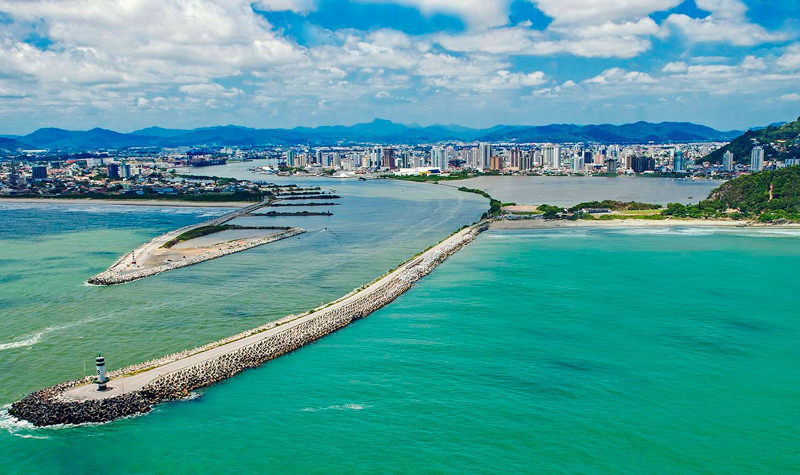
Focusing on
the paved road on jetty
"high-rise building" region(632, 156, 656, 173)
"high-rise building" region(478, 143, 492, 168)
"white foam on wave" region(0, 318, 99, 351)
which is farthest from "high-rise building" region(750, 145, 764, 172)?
"white foam on wave" region(0, 318, 99, 351)

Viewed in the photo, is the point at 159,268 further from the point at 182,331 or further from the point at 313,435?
the point at 313,435

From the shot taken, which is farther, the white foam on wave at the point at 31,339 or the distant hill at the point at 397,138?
the distant hill at the point at 397,138

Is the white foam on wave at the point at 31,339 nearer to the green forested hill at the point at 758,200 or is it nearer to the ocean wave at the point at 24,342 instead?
the ocean wave at the point at 24,342

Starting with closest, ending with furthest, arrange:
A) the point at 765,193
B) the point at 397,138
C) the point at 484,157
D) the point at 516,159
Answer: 1. the point at 765,193
2. the point at 516,159
3. the point at 484,157
4. the point at 397,138

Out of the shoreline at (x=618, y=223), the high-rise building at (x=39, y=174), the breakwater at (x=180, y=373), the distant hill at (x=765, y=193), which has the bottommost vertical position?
the breakwater at (x=180, y=373)

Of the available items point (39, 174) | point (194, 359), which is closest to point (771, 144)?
point (194, 359)

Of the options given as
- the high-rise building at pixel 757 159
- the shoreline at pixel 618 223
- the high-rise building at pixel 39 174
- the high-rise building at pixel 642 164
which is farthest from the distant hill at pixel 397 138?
the shoreline at pixel 618 223

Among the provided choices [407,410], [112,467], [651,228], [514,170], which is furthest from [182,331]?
[514,170]

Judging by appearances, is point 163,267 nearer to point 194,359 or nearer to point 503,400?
point 194,359
